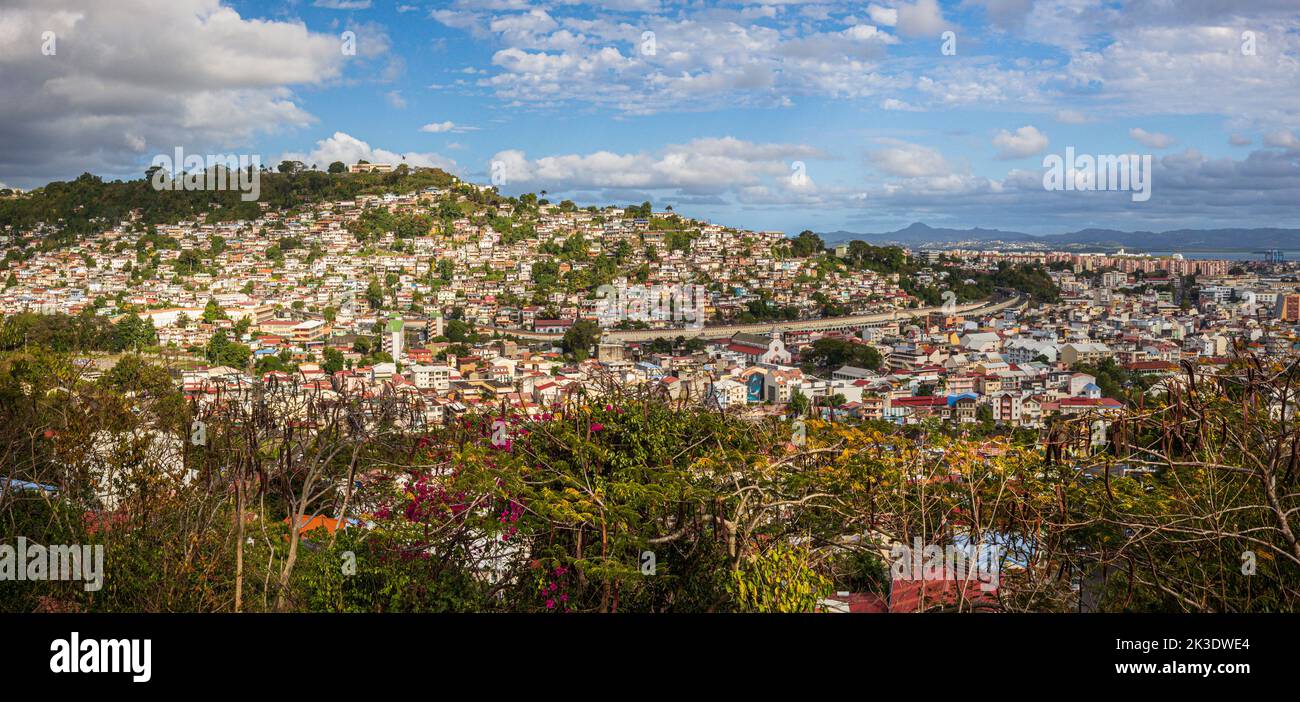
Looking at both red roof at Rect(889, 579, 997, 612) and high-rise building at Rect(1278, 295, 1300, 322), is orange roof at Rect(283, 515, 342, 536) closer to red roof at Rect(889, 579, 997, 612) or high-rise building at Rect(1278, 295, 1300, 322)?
red roof at Rect(889, 579, 997, 612)

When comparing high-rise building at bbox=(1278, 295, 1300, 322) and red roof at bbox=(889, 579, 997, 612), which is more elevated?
high-rise building at bbox=(1278, 295, 1300, 322)

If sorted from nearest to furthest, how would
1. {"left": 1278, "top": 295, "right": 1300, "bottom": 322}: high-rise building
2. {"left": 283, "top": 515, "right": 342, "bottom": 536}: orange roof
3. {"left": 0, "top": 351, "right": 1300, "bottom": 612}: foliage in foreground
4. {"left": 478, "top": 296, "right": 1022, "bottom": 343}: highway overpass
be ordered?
{"left": 0, "top": 351, "right": 1300, "bottom": 612}: foliage in foreground < {"left": 283, "top": 515, "right": 342, "bottom": 536}: orange roof < {"left": 1278, "top": 295, "right": 1300, "bottom": 322}: high-rise building < {"left": 478, "top": 296, "right": 1022, "bottom": 343}: highway overpass

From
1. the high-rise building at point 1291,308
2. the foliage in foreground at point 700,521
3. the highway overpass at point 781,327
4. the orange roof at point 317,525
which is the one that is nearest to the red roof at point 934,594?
the foliage in foreground at point 700,521

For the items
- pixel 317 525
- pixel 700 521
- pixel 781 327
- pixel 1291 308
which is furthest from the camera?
pixel 781 327

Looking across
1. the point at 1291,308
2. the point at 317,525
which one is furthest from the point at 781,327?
the point at 317,525

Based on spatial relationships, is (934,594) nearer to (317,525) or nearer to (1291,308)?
(317,525)

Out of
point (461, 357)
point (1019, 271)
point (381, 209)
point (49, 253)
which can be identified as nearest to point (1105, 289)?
point (1019, 271)

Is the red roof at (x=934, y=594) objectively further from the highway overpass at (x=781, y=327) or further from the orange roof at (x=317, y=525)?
the highway overpass at (x=781, y=327)

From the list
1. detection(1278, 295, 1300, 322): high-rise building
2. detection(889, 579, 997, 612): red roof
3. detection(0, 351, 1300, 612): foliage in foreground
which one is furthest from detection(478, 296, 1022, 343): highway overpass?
detection(889, 579, 997, 612): red roof

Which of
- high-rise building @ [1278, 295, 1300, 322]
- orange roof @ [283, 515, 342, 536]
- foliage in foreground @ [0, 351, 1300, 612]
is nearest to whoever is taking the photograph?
foliage in foreground @ [0, 351, 1300, 612]

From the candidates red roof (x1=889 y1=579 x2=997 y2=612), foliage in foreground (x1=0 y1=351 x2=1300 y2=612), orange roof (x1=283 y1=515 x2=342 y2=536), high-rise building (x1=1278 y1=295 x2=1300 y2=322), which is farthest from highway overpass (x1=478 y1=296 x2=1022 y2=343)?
red roof (x1=889 y1=579 x2=997 y2=612)

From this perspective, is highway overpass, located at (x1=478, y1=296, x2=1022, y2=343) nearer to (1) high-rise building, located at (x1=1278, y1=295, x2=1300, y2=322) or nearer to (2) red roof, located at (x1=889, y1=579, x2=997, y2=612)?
(1) high-rise building, located at (x1=1278, y1=295, x2=1300, y2=322)

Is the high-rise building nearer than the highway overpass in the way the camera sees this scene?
Yes
